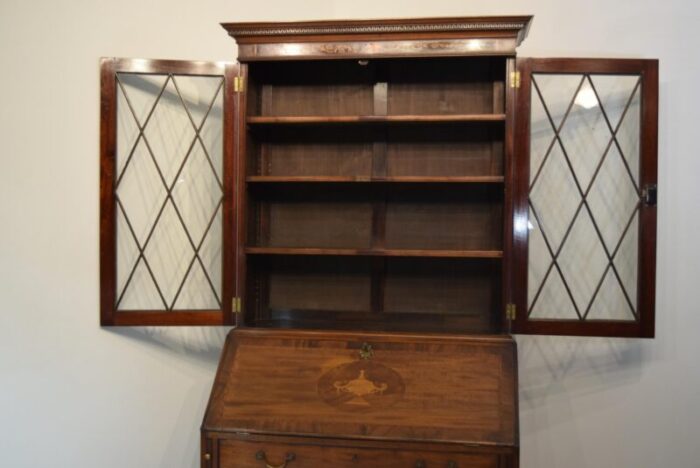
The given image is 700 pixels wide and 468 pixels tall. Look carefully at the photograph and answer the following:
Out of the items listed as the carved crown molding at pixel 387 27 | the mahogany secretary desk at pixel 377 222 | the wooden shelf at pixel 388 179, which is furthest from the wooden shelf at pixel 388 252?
the carved crown molding at pixel 387 27

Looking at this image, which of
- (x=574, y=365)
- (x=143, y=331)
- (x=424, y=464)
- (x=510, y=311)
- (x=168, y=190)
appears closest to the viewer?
(x=424, y=464)

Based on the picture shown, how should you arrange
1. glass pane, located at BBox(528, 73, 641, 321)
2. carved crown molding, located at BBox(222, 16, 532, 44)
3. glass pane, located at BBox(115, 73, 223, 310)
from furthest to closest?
1. glass pane, located at BBox(115, 73, 223, 310)
2. glass pane, located at BBox(528, 73, 641, 321)
3. carved crown molding, located at BBox(222, 16, 532, 44)

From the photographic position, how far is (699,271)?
2006 millimetres

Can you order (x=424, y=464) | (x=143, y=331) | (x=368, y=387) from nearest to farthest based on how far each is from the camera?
(x=424, y=464), (x=368, y=387), (x=143, y=331)

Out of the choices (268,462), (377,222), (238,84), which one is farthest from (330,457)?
(238,84)

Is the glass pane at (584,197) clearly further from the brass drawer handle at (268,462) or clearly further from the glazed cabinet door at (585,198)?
the brass drawer handle at (268,462)

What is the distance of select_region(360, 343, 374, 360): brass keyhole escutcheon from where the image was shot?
1.66m

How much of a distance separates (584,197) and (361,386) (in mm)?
931

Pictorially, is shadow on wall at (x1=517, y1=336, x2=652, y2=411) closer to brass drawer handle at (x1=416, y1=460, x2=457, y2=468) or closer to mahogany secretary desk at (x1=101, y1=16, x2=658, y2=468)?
mahogany secretary desk at (x1=101, y1=16, x2=658, y2=468)

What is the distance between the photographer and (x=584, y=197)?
1759 millimetres

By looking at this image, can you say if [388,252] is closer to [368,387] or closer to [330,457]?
[368,387]

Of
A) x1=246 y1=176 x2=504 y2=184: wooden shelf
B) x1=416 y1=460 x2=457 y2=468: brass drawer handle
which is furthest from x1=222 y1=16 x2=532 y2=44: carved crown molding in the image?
x1=416 y1=460 x2=457 y2=468: brass drawer handle

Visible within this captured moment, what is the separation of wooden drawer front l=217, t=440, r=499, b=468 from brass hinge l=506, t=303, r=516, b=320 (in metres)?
0.44

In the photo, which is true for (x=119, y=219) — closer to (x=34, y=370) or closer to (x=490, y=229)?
(x=34, y=370)
